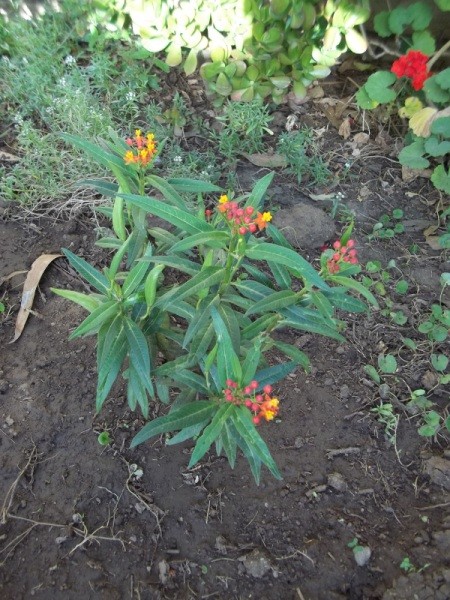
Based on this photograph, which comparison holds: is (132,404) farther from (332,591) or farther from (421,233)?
(421,233)

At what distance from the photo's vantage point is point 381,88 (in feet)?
10.7

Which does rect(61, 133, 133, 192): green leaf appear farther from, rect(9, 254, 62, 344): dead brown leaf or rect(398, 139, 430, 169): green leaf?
rect(398, 139, 430, 169): green leaf

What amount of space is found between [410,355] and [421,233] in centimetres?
87

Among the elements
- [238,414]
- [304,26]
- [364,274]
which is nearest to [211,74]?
[304,26]

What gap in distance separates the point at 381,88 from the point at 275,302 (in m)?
2.21

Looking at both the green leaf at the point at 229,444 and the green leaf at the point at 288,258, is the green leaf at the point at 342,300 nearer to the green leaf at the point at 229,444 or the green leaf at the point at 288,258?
the green leaf at the point at 288,258

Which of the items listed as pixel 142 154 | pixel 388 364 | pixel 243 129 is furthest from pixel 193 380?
pixel 243 129

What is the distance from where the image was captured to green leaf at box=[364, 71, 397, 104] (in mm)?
3258

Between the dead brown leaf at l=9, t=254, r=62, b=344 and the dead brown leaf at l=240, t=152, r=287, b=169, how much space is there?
131 centimetres

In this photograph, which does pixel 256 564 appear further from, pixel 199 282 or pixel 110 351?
pixel 199 282

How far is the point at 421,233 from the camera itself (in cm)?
313

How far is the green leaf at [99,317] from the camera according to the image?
1650mm

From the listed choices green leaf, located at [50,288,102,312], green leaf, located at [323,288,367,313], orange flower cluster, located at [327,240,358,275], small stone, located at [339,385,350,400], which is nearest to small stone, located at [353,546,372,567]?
small stone, located at [339,385,350,400]

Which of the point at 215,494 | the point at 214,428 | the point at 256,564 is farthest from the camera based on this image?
the point at 215,494
